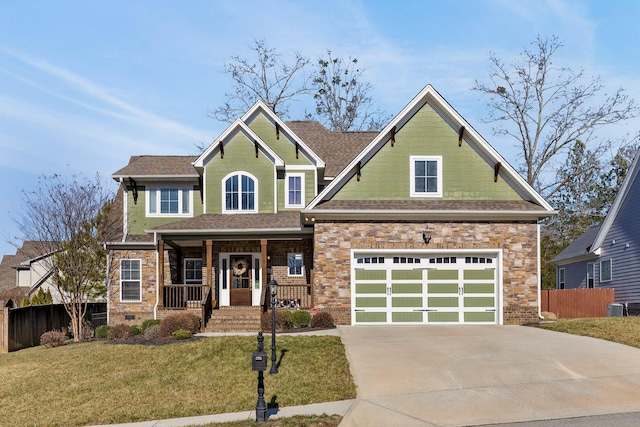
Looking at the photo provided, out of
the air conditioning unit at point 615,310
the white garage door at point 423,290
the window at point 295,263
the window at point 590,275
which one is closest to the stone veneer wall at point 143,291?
the window at point 295,263

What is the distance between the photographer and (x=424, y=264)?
70.9ft

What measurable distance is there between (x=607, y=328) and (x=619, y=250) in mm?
12030

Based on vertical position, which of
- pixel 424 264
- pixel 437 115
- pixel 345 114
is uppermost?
pixel 345 114

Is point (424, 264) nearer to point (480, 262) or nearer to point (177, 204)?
point (480, 262)

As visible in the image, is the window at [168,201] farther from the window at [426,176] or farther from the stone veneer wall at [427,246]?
the window at [426,176]

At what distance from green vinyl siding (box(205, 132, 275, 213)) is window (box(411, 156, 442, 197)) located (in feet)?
19.4

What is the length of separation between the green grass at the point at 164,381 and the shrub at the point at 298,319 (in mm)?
2918

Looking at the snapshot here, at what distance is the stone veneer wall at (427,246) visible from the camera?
70.1 ft

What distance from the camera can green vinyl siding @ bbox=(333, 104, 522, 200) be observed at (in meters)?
22.2

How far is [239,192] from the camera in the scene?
25391mm

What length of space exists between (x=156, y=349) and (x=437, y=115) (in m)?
12.2

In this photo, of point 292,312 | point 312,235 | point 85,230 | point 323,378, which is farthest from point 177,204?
point 323,378

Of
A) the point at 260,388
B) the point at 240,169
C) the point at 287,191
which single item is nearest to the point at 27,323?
the point at 240,169

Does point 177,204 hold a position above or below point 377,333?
above
